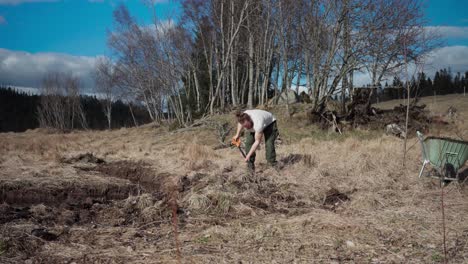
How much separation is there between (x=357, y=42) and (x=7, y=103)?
6509cm

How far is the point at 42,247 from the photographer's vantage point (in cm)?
305

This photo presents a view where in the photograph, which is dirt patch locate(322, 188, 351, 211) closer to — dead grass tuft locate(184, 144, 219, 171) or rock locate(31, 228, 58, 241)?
dead grass tuft locate(184, 144, 219, 171)

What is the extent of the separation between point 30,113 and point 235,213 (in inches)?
2579

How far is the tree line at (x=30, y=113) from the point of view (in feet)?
179

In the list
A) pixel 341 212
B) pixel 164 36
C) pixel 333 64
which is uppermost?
pixel 164 36

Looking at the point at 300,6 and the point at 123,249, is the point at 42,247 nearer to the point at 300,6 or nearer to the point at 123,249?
the point at 123,249

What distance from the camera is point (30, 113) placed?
60062 mm

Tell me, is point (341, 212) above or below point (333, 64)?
below

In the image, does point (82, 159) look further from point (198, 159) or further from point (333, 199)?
point (333, 199)

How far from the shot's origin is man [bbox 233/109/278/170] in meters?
5.77

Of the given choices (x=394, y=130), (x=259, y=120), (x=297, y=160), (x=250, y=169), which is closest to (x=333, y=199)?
(x=250, y=169)

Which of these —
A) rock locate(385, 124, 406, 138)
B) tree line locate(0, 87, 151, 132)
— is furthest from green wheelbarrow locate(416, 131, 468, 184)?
tree line locate(0, 87, 151, 132)

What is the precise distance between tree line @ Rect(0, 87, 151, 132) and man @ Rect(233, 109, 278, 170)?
46084mm

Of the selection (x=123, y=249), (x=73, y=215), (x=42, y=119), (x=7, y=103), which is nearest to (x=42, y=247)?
(x=123, y=249)
